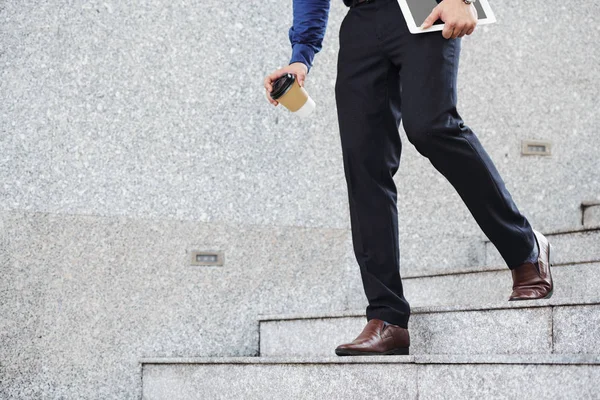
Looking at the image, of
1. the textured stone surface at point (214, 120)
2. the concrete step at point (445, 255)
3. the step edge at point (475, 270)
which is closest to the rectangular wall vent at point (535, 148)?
the textured stone surface at point (214, 120)

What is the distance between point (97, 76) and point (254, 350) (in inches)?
40.2

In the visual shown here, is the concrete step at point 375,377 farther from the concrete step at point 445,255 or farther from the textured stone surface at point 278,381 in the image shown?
the concrete step at point 445,255

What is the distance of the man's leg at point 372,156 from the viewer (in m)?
2.08

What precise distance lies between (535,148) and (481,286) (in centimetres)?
95

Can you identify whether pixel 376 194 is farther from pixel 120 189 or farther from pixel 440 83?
pixel 120 189

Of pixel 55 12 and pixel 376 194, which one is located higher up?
pixel 55 12

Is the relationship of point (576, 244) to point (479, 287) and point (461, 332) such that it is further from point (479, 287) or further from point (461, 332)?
point (461, 332)

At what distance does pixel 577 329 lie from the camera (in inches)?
71.1

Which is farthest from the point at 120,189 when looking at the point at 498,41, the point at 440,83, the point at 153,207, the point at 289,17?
the point at 498,41

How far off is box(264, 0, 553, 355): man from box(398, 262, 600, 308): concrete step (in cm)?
23

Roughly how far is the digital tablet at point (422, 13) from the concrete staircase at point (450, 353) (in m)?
0.63

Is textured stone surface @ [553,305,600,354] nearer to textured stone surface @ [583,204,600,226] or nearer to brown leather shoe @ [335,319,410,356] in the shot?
brown leather shoe @ [335,319,410,356]

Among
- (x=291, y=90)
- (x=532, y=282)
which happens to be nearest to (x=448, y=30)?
(x=291, y=90)

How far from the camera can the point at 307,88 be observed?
3.05m
